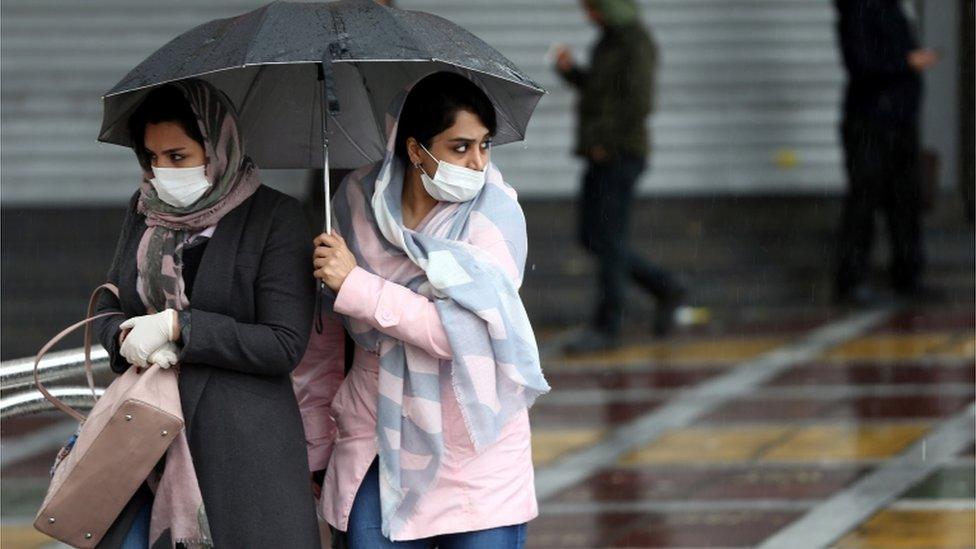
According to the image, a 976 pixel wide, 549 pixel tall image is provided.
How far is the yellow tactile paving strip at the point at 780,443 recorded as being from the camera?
26.6 feet

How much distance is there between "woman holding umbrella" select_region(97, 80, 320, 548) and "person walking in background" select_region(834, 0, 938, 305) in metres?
8.96

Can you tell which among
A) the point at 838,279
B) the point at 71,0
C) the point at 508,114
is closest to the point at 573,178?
the point at 838,279

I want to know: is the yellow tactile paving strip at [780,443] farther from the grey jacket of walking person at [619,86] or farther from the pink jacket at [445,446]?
the pink jacket at [445,446]

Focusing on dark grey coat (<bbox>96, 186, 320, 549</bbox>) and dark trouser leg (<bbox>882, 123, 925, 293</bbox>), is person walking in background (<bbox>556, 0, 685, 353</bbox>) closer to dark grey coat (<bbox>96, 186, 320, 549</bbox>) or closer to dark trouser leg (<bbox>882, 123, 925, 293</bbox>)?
dark trouser leg (<bbox>882, 123, 925, 293</bbox>)

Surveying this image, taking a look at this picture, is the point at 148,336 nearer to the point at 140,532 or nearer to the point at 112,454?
the point at 112,454

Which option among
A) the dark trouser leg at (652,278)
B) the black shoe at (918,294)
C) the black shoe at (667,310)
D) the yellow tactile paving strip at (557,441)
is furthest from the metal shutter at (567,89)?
the yellow tactile paving strip at (557,441)

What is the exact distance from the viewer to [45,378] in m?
4.17

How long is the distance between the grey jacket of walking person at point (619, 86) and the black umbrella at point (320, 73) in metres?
6.88

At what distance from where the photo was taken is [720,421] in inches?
354

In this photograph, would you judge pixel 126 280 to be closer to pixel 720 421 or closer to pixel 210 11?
pixel 720 421

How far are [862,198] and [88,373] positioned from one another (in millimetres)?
9038

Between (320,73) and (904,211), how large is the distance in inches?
353

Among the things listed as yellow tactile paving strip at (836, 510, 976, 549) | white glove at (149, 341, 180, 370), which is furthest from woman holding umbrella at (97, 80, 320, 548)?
yellow tactile paving strip at (836, 510, 976, 549)

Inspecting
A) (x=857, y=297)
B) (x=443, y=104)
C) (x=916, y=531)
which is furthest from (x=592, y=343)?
(x=443, y=104)
